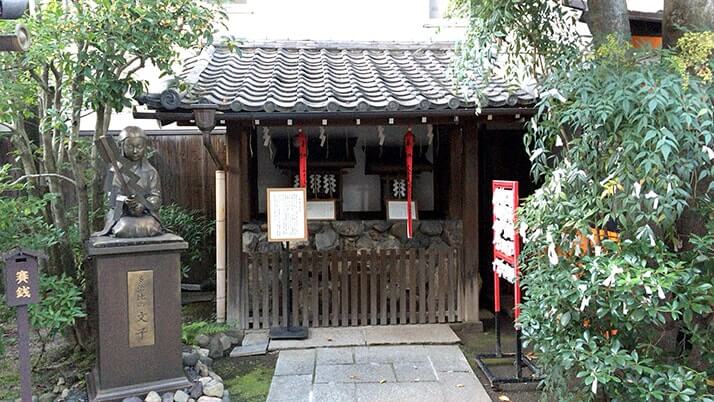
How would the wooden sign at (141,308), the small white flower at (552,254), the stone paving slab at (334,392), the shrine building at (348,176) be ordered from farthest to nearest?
the shrine building at (348,176)
the stone paving slab at (334,392)
the wooden sign at (141,308)
the small white flower at (552,254)

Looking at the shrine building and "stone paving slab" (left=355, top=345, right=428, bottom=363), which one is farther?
the shrine building

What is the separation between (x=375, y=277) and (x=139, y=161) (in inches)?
137

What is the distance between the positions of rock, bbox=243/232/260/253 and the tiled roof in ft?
6.04

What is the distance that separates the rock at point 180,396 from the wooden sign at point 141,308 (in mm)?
530

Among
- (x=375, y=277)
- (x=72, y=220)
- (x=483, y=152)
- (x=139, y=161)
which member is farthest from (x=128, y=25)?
(x=483, y=152)

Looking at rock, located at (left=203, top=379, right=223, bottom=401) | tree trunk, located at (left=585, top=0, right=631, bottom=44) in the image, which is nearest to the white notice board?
rock, located at (left=203, top=379, right=223, bottom=401)

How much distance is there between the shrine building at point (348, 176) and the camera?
5.94m

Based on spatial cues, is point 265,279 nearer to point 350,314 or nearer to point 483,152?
point 350,314

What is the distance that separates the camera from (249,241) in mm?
6691

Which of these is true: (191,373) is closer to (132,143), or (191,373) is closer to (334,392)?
(334,392)

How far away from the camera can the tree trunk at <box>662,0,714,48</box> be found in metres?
3.25

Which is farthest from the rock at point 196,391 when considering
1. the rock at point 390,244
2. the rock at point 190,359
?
the rock at point 390,244

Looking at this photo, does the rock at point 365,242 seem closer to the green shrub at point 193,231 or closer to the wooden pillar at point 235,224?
the wooden pillar at point 235,224

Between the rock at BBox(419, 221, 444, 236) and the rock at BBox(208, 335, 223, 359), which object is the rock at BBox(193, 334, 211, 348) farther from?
the rock at BBox(419, 221, 444, 236)
